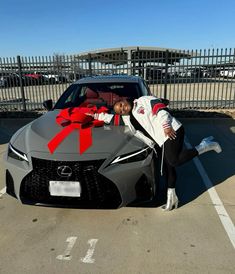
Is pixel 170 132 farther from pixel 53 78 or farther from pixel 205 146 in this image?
pixel 53 78

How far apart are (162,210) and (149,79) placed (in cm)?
972

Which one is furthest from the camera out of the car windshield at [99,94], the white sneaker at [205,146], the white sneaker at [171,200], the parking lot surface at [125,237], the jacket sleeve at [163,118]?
the car windshield at [99,94]

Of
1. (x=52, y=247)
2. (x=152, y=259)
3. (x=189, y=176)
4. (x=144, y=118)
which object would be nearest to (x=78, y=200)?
(x=52, y=247)

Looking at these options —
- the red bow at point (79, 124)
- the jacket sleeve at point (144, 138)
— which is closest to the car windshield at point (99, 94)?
the red bow at point (79, 124)

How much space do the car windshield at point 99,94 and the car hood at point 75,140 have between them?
102 centimetres

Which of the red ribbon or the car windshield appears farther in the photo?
the car windshield

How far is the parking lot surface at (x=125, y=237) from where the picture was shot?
2.60 m

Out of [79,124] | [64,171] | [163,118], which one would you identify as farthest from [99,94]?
A: [64,171]

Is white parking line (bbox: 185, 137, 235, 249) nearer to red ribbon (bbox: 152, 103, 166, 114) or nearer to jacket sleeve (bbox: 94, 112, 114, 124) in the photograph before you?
red ribbon (bbox: 152, 103, 166, 114)

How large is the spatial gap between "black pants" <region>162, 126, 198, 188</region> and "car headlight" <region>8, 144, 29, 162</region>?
155cm

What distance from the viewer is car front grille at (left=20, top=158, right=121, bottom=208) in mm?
2945

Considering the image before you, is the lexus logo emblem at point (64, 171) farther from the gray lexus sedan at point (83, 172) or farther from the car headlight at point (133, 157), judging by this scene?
the car headlight at point (133, 157)

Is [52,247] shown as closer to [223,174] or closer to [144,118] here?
[144,118]

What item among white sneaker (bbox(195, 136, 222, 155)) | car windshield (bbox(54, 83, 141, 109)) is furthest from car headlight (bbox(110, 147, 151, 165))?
car windshield (bbox(54, 83, 141, 109))
